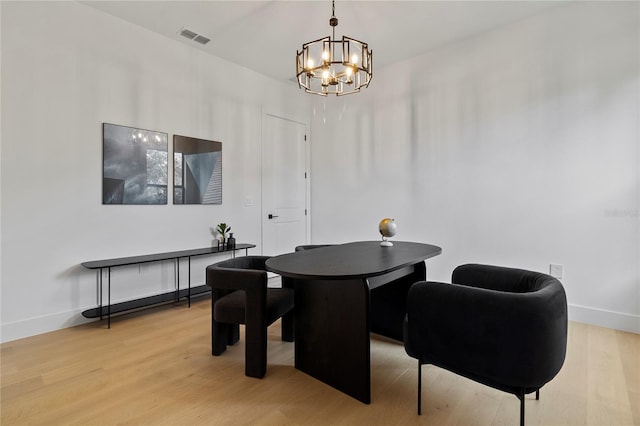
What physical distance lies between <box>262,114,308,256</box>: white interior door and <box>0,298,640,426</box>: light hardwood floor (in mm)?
2310

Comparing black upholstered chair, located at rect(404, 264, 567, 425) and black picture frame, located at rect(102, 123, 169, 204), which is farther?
black picture frame, located at rect(102, 123, 169, 204)

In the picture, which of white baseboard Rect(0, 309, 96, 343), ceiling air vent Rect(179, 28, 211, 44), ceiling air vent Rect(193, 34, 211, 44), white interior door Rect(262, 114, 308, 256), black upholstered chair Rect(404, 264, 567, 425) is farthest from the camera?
white interior door Rect(262, 114, 308, 256)

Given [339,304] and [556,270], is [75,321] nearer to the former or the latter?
[339,304]

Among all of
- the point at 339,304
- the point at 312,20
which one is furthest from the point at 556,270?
the point at 312,20

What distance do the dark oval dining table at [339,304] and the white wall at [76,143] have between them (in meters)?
2.12

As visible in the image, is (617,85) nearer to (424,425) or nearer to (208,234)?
(424,425)

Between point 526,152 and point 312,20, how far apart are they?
2498mm

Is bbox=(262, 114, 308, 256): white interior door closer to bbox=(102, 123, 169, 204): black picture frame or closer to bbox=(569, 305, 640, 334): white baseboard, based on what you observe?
bbox=(102, 123, 169, 204): black picture frame

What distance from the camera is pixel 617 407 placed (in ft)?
5.75

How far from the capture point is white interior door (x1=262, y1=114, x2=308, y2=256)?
4.69 meters

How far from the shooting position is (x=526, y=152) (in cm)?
326

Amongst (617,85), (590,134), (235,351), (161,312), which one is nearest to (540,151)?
(590,134)

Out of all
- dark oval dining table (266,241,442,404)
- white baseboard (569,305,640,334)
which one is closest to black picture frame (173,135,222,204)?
dark oval dining table (266,241,442,404)

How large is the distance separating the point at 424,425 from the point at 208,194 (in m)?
3.28
